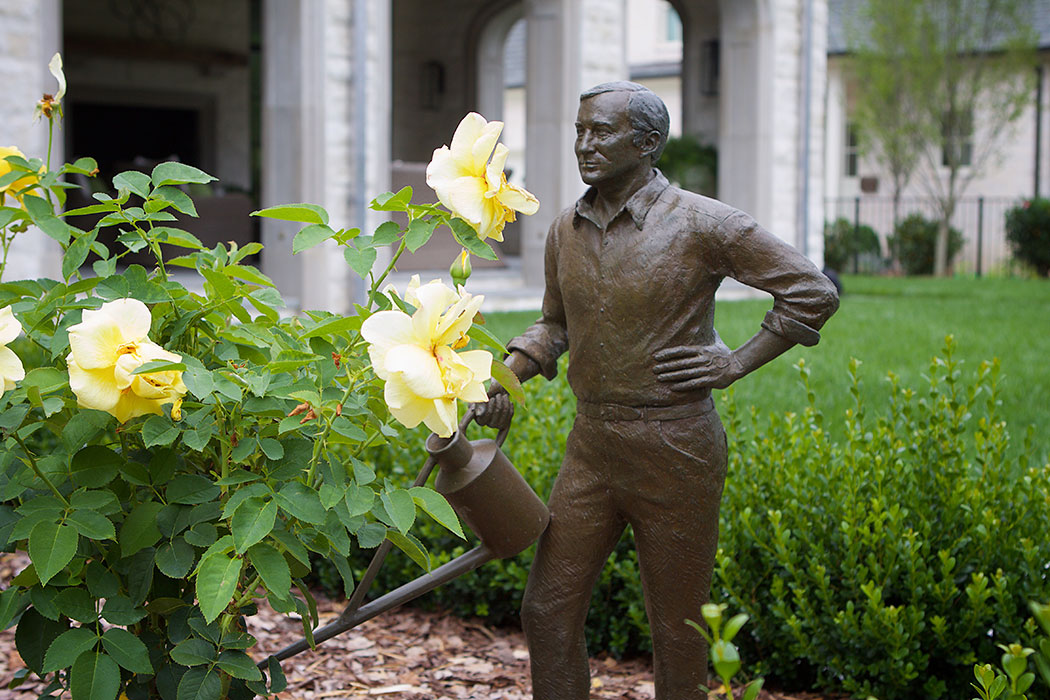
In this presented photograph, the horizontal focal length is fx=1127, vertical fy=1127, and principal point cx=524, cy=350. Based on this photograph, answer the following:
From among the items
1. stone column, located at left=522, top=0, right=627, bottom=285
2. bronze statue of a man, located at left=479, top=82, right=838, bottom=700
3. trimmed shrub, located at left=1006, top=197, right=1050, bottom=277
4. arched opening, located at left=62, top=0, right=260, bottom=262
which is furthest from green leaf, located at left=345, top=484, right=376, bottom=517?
trimmed shrub, located at left=1006, top=197, right=1050, bottom=277

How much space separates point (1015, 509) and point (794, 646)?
0.77 meters

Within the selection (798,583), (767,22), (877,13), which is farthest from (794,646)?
(877,13)

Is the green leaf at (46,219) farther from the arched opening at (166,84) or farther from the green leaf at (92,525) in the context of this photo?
the arched opening at (166,84)

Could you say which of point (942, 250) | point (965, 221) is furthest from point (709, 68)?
point (965, 221)

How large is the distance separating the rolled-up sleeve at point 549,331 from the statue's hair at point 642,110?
31 cm

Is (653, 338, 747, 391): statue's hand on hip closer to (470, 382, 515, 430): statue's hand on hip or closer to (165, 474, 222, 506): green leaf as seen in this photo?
(470, 382, 515, 430): statue's hand on hip

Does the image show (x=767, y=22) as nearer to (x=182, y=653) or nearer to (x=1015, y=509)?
(x=1015, y=509)

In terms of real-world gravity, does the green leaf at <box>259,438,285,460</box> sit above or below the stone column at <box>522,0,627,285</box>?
below

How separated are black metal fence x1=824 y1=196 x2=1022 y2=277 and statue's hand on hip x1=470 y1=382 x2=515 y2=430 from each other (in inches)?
809

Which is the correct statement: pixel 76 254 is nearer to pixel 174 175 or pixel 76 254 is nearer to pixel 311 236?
pixel 174 175

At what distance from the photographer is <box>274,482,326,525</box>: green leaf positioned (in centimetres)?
185

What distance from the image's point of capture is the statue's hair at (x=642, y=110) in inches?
90.7

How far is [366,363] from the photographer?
→ 2.11 meters

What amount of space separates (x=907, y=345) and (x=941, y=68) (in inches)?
503
